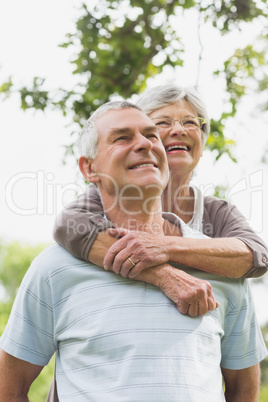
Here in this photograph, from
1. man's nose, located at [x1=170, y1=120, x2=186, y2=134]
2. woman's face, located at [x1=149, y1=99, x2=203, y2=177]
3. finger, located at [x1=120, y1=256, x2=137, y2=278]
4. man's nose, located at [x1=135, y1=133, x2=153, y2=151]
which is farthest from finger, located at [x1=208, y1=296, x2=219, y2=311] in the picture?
man's nose, located at [x1=170, y1=120, x2=186, y2=134]

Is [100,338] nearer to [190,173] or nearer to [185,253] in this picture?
[185,253]

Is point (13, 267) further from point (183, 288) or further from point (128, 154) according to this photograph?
point (183, 288)

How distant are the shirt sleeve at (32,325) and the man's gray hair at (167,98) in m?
1.11

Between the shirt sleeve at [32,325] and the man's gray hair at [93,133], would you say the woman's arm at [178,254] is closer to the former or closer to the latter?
the shirt sleeve at [32,325]

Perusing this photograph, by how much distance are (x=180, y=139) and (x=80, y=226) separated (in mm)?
855

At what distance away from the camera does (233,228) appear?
193 cm

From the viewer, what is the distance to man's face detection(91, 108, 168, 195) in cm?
177

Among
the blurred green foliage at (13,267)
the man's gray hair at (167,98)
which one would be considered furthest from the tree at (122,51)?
the blurred green foliage at (13,267)

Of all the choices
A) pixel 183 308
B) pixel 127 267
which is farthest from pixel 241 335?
pixel 127 267

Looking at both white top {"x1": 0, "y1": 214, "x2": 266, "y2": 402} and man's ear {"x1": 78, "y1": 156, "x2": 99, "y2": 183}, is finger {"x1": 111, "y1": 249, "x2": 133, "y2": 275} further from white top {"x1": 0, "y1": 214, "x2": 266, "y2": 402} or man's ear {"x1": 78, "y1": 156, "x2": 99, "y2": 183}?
man's ear {"x1": 78, "y1": 156, "x2": 99, "y2": 183}

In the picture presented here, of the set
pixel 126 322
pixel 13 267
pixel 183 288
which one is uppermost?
pixel 183 288

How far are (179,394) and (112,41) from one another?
3.50 metres

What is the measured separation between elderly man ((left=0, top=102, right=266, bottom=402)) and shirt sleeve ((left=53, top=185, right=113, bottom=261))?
46 mm

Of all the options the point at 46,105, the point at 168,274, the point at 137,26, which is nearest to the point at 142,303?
the point at 168,274
